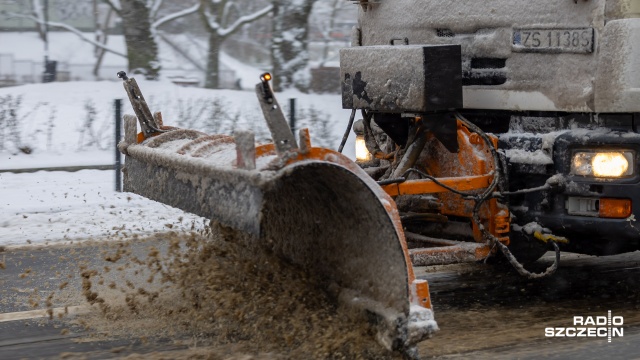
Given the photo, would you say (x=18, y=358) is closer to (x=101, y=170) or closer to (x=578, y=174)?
(x=578, y=174)

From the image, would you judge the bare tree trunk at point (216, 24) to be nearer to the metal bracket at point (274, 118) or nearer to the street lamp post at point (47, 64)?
the street lamp post at point (47, 64)

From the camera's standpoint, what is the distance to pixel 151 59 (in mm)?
18453

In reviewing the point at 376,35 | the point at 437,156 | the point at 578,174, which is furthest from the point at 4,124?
the point at 578,174

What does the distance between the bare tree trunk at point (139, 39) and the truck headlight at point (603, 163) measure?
41.5ft

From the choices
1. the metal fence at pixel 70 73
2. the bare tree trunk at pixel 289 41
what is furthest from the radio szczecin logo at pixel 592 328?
the metal fence at pixel 70 73

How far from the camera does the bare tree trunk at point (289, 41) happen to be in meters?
17.4

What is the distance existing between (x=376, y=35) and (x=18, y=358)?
10.5 feet

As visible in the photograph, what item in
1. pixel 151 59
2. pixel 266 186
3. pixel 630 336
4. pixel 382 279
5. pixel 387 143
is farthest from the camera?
pixel 151 59

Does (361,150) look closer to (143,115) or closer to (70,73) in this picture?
(143,115)

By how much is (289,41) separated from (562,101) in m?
12.4

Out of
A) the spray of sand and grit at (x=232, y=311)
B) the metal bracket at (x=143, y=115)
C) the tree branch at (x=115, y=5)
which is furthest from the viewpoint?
the tree branch at (x=115, y=5)

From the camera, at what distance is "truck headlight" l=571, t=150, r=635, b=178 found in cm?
525

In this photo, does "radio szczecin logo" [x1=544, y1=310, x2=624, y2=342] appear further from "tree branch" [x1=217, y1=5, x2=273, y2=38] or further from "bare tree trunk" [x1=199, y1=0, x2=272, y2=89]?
"tree branch" [x1=217, y1=5, x2=273, y2=38]

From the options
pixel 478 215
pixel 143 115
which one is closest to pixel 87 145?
pixel 143 115
